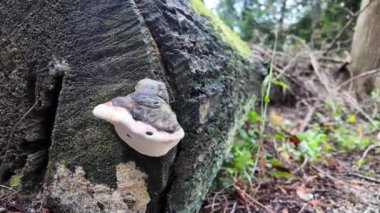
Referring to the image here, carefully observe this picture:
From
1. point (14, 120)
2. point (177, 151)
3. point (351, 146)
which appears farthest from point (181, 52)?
point (351, 146)

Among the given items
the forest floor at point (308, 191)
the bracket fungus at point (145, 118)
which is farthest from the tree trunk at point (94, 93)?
the forest floor at point (308, 191)

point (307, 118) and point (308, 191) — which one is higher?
point (308, 191)

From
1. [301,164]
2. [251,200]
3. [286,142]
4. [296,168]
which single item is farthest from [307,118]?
[251,200]

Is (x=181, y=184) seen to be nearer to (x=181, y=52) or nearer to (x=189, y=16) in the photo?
(x=181, y=52)

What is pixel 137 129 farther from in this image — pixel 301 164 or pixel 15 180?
pixel 301 164

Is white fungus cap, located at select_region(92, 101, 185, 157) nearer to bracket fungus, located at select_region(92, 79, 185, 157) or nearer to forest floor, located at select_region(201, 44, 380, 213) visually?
bracket fungus, located at select_region(92, 79, 185, 157)

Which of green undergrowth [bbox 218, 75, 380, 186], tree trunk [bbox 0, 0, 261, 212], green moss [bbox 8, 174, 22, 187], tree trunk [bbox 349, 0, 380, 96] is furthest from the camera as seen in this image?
tree trunk [bbox 349, 0, 380, 96]

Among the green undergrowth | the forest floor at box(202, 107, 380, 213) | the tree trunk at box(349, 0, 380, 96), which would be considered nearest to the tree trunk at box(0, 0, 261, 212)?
the forest floor at box(202, 107, 380, 213)
